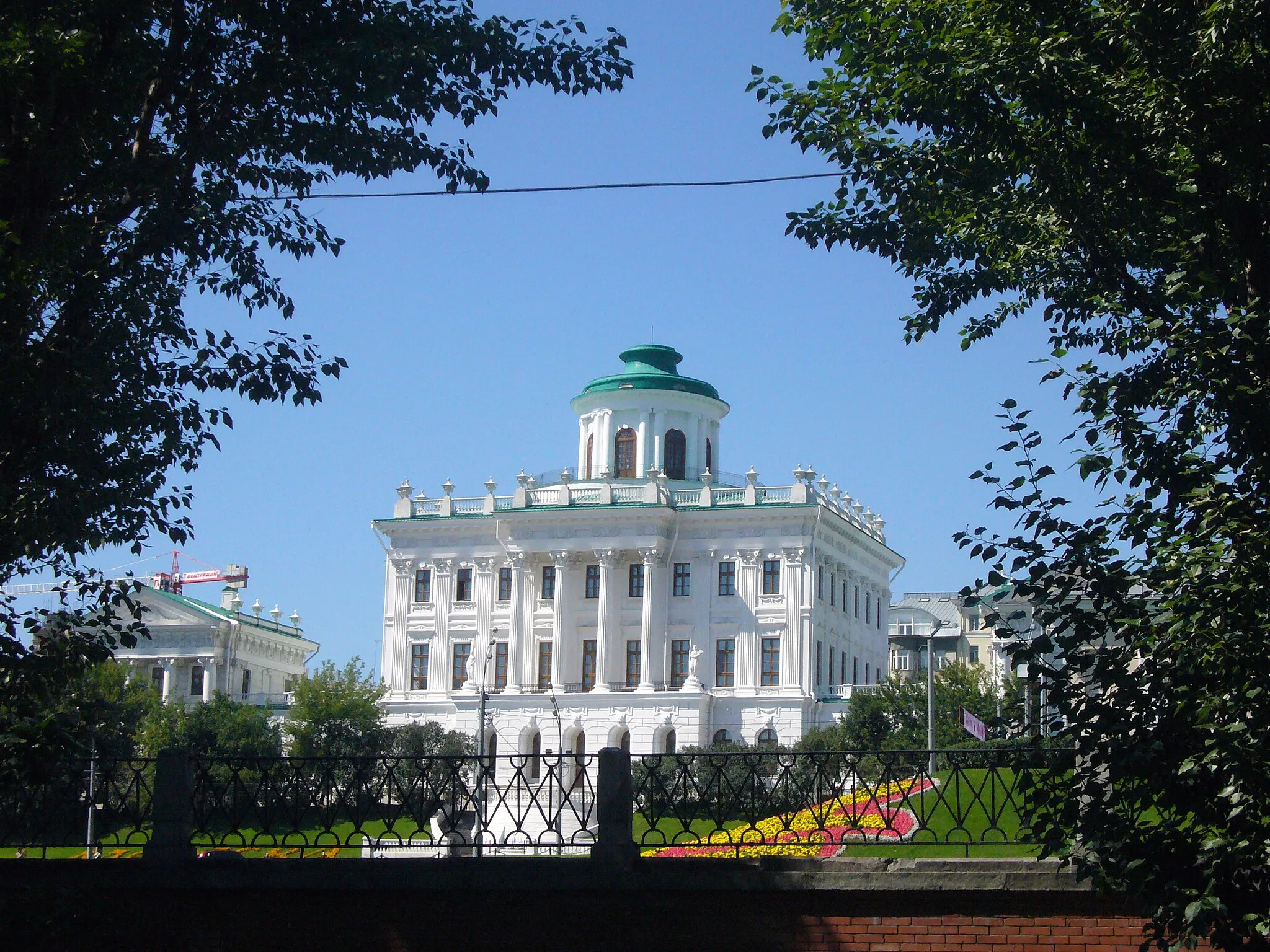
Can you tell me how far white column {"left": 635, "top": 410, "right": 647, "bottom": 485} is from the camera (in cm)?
6045

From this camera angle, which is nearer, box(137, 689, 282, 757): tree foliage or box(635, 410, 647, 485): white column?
box(137, 689, 282, 757): tree foliage

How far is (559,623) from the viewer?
5719 centimetres

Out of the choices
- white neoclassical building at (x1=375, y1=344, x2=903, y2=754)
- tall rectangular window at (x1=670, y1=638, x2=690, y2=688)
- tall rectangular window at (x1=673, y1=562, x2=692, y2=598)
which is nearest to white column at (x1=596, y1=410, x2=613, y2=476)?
white neoclassical building at (x1=375, y1=344, x2=903, y2=754)

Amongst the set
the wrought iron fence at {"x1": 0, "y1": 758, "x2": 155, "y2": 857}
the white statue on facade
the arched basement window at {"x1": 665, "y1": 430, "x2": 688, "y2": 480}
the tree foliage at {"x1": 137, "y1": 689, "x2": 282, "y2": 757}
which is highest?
the arched basement window at {"x1": 665, "y1": 430, "x2": 688, "y2": 480}

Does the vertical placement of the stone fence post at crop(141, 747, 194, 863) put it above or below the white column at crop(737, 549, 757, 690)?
below

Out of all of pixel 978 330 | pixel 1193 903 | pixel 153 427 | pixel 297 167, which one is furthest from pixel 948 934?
pixel 297 167

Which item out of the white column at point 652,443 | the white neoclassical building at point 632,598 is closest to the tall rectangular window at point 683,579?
the white neoclassical building at point 632,598

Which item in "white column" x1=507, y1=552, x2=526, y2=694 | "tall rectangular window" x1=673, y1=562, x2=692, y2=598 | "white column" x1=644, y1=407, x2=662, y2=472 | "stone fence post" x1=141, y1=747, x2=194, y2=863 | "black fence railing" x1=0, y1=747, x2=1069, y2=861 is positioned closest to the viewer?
"black fence railing" x1=0, y1=747, x2=1069, y2=861

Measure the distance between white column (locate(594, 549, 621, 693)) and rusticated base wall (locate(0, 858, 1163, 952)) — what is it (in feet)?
150

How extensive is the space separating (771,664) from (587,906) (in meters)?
46.5

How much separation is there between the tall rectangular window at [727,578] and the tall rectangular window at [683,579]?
109 centimetres

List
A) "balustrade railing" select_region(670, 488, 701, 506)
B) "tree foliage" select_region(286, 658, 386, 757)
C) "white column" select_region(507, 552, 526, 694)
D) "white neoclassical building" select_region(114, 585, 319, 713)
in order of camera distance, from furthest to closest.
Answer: "white neoclassical building" select_region(114, 585, 319, 713) → "white column" select_region(507, 552, 526, 694) → "balustrade railing" select_region(670, 488, 701, 506) → "tree foliage" select_region(286, 658, 386, 757)

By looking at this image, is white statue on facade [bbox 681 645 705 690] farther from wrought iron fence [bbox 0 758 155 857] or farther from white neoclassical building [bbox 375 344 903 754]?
wrought iron fence [bbox 0 758 155 857]

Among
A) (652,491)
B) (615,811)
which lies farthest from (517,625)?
(615,811)
